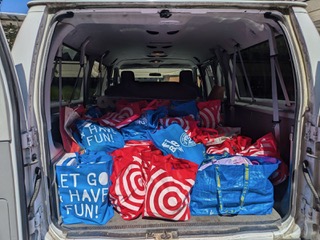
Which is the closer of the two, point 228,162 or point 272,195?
point 272,195

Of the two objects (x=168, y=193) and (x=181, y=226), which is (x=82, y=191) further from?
(x=181, y=226)

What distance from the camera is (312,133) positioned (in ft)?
5.93

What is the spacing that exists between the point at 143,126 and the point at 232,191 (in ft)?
3.78

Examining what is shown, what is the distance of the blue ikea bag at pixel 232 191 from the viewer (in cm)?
225

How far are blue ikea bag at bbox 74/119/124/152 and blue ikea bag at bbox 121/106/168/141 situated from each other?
0.16 m

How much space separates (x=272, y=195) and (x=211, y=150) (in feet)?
2.34

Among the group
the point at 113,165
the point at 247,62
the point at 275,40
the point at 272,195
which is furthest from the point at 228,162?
the point at 247,62

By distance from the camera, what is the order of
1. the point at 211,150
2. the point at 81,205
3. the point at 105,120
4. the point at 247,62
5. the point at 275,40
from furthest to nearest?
the point at 247,62 → the point at 105,120 → the point at 211,150 → the point at 275,40 → the point at 81,205

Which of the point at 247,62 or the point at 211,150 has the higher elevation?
the point at 247,62

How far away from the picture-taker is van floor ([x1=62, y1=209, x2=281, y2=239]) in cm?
199

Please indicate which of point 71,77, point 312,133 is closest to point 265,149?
point 312,133

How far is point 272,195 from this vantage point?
7.54 feet

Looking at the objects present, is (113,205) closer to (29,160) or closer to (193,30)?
(29,160)

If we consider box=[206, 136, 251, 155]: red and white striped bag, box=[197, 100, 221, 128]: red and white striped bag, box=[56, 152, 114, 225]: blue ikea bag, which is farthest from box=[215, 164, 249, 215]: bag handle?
box=[197, 100, 221, 128]: red and white striped bag
